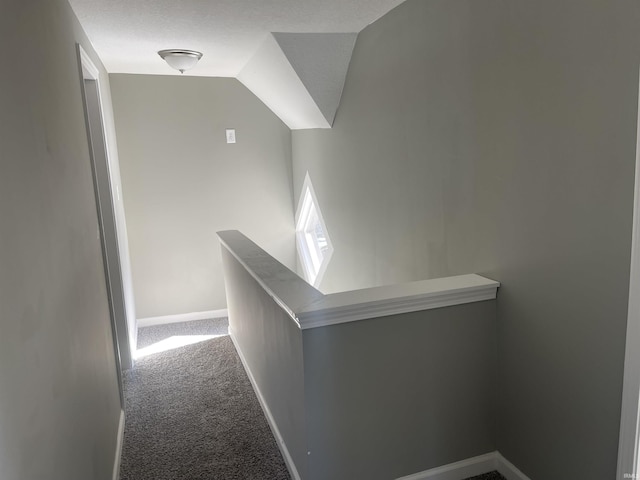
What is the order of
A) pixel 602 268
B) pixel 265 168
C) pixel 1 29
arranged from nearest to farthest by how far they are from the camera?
pixel 1 29
pixel 602 268
pixel 265 168

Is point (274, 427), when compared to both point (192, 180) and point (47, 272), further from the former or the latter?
point (192, 180)

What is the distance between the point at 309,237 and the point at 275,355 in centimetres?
259

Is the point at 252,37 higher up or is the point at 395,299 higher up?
the point at 252,37

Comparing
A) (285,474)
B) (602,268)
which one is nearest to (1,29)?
(602,268)

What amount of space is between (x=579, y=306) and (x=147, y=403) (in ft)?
7.99

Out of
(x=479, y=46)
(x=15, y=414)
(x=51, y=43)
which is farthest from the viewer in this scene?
(x=479, y=46)

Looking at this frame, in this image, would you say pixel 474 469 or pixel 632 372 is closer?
pixel 632 372

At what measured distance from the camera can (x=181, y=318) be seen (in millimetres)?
4586

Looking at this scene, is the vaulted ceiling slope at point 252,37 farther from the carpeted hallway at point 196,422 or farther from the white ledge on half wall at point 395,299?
the carpeted hallway at point 196,422

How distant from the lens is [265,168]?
463cm

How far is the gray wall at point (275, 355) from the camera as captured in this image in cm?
181

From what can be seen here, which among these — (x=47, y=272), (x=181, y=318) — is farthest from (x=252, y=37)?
(x=181, y=318)

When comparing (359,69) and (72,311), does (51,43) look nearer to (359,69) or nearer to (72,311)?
(72,311)

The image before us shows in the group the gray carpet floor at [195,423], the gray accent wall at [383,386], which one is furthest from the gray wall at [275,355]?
the gray carpet floor at [195,423]
